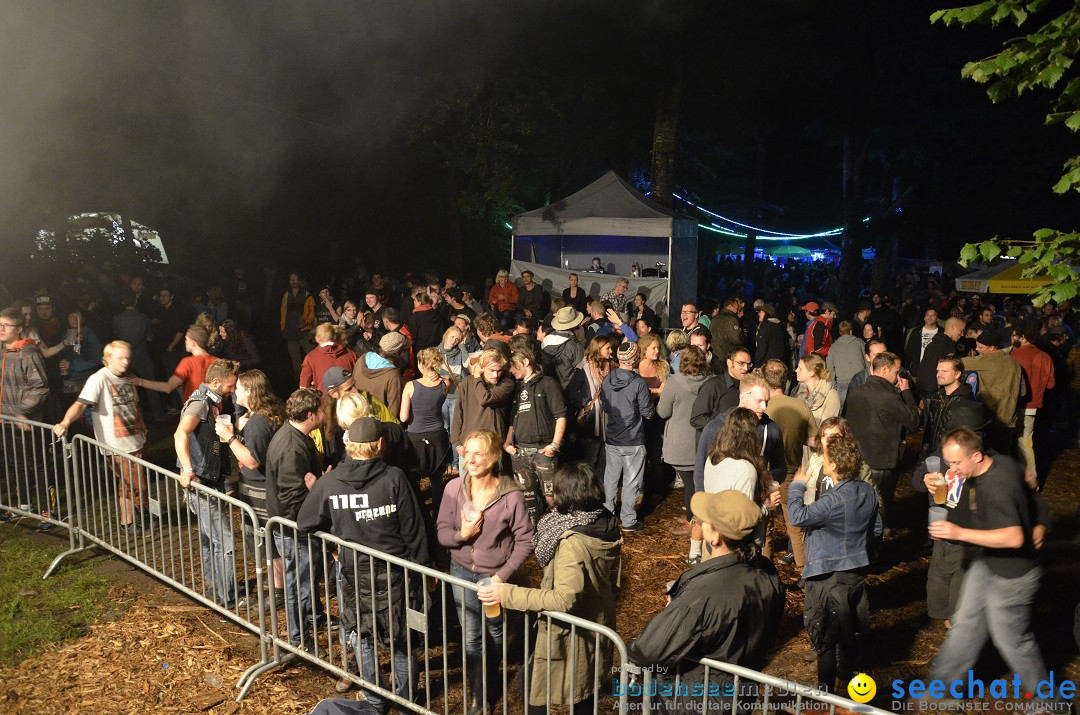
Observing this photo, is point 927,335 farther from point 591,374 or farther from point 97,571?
point 97,571

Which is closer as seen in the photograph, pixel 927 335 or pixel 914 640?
pixel 914 640

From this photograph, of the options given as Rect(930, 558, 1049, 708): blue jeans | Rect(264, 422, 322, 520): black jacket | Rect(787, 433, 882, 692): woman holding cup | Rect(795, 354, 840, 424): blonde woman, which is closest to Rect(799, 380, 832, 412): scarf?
Rect(795, 354, 840, 424): blonde woman

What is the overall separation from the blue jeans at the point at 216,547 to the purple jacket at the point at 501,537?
170 centimetres

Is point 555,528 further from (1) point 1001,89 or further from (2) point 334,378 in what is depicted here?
(1) point 1001,89

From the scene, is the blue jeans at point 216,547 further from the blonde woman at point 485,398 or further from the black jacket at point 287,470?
the blonde woman at point 485,398

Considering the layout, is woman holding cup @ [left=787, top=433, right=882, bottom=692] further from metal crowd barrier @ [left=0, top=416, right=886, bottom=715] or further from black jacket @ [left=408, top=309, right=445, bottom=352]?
black jacket @ [left=408, top=309, right=445, bottom=352]

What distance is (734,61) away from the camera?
2161cm

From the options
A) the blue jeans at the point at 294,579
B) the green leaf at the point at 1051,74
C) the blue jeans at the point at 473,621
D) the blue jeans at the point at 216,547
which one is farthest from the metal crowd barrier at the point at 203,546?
the green leaf at the point at 1051,74

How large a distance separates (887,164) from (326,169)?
1811 cm

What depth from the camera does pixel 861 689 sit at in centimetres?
428

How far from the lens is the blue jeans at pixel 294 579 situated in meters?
4.45

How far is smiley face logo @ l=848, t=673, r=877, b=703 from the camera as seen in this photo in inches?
167

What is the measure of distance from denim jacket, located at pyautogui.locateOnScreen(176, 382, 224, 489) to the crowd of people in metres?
0.02

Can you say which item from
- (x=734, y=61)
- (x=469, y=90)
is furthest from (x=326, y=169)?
(x=734, y=61)
